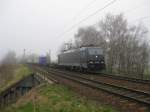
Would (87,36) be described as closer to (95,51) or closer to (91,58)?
(95,51)

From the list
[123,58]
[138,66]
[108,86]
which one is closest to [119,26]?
[123,58]

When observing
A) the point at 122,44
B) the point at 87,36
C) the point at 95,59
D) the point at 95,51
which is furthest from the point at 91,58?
the point at 87,36

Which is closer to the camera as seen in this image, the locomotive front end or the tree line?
the locomotive front end

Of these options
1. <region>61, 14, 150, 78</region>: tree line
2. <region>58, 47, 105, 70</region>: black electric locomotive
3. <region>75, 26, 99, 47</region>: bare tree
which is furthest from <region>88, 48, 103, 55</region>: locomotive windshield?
<region>75, 26, 99, 47</region>: bare tree

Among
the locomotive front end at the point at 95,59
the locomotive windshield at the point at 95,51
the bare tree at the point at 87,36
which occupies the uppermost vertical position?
the bare tree at the point at 87,36

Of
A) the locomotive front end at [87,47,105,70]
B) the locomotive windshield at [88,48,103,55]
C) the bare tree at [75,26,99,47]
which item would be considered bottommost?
the locomotive front end at [87,47,105,70]

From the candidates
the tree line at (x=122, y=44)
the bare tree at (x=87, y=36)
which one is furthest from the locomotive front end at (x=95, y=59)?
the bare tree at (x=87, y=36)

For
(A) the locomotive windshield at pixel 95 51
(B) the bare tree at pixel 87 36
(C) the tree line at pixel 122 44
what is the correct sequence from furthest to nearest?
1. (B) the bare tree at pixel 87 36
2. (C) the tree line at pixel 122 44
3. (A) the locomotive windshield at pixel 95 51

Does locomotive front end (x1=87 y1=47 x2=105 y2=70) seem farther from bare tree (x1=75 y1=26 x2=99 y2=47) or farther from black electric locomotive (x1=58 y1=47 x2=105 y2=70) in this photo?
bare tree (x1=75 y1=26 x2=99 y2=47)

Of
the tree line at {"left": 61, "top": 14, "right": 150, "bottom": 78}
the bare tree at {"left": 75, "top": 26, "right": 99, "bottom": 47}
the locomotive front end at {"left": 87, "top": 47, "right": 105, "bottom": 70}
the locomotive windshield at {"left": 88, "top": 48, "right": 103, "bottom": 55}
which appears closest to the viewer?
the locomotive front end at {"left": 87, "top": 47, "right": 105, "bottom": 70}

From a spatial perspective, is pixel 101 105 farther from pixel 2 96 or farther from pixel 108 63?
pixel 108 63

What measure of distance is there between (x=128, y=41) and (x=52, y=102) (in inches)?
1662

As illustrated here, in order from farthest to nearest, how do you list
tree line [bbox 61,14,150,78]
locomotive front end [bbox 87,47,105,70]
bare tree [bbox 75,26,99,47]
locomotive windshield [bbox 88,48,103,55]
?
bare tree [bbox 75,26,99,47] → tree line [bbox 61,14,150,78] → locomotive windshield [bbox 88,48,103,55] → locomotive front end [bbox 87,47,105,70]

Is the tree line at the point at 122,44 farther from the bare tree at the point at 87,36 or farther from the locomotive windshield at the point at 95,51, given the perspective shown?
A: the locomotive windshield at the point at 95,51
